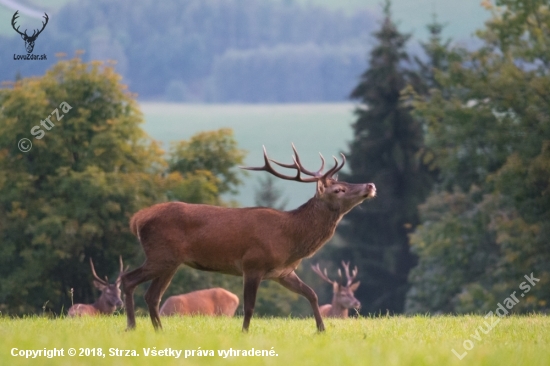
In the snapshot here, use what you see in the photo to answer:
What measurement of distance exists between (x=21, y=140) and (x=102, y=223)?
3858 millimetres

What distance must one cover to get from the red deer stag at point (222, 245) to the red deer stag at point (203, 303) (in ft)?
21.3

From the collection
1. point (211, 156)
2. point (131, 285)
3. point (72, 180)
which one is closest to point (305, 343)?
point (131, 285)

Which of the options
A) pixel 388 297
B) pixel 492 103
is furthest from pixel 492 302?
pixel 388 297

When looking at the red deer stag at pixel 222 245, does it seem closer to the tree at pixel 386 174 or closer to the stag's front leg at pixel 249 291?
the stag's front leg at pixel 249 291

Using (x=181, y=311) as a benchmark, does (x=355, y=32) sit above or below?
above

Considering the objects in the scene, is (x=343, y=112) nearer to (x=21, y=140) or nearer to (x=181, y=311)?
(x=21, y=140)

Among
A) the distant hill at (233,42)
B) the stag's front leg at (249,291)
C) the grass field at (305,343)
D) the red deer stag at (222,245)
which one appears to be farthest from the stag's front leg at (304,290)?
the distant hill at (233,42)

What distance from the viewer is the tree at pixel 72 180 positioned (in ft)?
102

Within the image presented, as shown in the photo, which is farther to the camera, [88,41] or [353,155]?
[88,41]

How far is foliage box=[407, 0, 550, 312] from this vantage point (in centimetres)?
2969

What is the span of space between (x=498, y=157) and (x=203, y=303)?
16.7m

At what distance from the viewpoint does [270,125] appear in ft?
343

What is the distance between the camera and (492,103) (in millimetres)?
31797

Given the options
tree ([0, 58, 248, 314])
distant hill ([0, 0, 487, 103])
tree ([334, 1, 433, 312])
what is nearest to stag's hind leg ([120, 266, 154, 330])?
tree ([0, 58, 248, 314])
